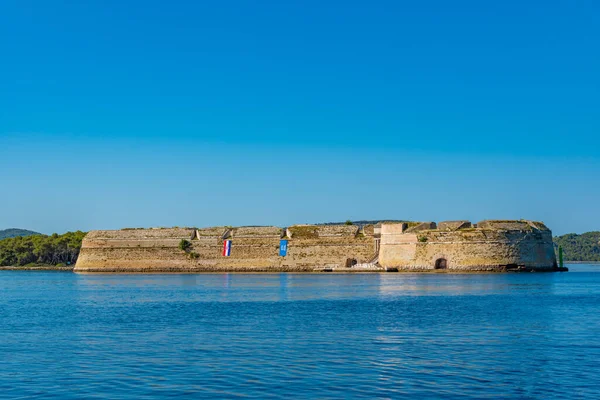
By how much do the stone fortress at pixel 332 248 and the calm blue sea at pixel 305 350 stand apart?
25285mm

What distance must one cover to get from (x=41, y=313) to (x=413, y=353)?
13.9 metres

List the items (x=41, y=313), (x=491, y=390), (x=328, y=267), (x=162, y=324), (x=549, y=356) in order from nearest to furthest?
(x=491, y=390) < (x=549, y=356) < (x=162, y=324) < (x=41, y=313) < (x=328, y=267)

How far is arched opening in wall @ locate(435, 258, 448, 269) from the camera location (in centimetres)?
5265

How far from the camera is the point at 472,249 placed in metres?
51.2

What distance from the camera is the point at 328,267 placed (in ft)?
191

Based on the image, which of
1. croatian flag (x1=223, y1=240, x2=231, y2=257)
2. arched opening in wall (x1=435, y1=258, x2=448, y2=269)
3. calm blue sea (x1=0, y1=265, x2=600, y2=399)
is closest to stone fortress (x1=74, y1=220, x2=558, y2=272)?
arched opening in wall (x1=435, y1=258, x2=448, y2=269)

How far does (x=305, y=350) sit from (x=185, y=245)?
50.0 m

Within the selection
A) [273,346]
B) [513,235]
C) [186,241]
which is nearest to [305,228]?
[186,241]

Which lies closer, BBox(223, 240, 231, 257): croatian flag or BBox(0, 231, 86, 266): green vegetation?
BBox(223, 240, 231, 257): croatian flag

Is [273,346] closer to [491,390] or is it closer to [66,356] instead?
[66,356]

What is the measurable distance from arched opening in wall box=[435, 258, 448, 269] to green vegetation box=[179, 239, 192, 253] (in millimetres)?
21726

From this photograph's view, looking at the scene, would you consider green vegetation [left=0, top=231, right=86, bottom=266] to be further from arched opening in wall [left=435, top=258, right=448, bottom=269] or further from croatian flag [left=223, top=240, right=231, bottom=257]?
arched opening in wall [left=435, top=258, right=448, bottom=269]

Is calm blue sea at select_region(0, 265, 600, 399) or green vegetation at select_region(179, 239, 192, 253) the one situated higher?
green vegetation at select_region(179, 239, 192, 253)

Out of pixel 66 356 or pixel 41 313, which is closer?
pixel 66 356
